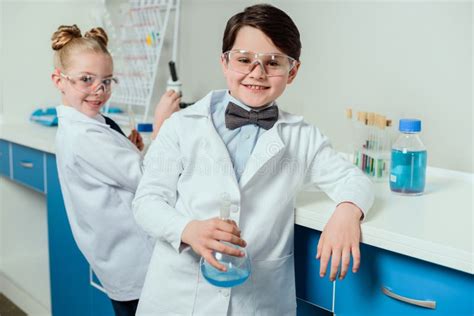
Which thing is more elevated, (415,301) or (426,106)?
(426,106)

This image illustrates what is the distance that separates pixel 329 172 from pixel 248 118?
0.75 feet

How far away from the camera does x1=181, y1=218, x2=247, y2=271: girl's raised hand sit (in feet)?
3.26

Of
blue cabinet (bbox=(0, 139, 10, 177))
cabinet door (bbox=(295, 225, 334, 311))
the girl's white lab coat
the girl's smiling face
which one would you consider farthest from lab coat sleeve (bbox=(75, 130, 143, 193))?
blue cabinet (bbox=(0, 139, 10, 177))

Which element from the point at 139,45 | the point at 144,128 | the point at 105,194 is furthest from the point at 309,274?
the point at 139,45

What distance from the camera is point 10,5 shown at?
2641 mm

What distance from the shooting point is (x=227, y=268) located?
1.03m

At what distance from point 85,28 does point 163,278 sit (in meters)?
2.00

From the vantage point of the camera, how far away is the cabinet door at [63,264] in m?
1.98

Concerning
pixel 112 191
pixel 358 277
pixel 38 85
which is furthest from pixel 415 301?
pixel 38 85

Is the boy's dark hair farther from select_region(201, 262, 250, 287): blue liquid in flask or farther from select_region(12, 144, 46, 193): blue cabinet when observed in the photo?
select_region(12, 144, 46, 193): blue cabinet

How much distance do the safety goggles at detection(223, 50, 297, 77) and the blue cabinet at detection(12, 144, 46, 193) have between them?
1232 millimetres


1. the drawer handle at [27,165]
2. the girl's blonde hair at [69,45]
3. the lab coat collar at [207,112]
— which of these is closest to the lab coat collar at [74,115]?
the girl's blonde hair at [69,45]

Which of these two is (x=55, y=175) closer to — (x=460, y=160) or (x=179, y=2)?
(x=179, y=2)

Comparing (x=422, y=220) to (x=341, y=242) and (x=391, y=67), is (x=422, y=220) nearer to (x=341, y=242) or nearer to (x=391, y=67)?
(x=341, y=242)
